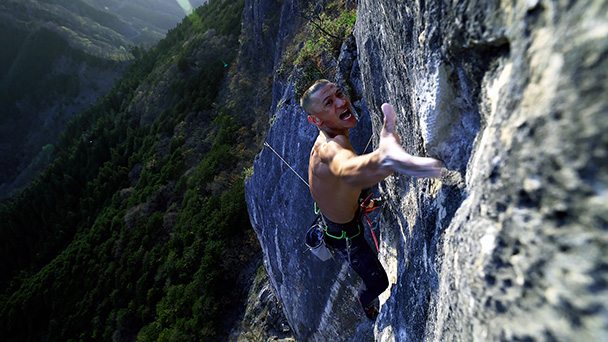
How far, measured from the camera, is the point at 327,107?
115 inches

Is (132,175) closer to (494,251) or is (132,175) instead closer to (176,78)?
(176,78)

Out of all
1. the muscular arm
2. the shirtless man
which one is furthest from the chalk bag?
the muscular arm

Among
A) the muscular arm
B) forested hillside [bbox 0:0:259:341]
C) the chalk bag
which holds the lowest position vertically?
forested hillside [bbox 0:0:259:341]

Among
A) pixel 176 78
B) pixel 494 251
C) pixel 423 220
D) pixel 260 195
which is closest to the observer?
pixel 494 251

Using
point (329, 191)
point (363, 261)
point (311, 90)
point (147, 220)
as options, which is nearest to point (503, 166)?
point (329, 191)

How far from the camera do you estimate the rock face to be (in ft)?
2.68

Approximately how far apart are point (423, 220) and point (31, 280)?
26.9 metres

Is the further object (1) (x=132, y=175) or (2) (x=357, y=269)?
(1) (x=132, y=175)

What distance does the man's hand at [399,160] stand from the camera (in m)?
1.59

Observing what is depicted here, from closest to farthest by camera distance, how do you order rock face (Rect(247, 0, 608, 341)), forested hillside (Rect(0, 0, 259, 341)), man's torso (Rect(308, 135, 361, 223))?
rock face (Rect(247, 0, 608, 341)) < man's torso (Rect(308, 135, 361, 223)) < forested hillside (Rect(0, 0, 259, 341))

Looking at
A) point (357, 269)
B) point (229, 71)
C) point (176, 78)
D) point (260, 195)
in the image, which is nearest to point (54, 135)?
point (176, 78)

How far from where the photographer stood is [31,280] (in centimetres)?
2075

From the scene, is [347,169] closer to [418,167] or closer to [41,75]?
[418,167]

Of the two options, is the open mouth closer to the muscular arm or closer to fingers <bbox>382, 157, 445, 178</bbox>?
the muscular arm
